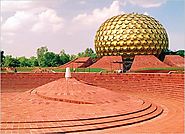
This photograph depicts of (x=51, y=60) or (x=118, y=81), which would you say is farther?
(x=51, y=60)

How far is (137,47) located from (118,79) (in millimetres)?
12183

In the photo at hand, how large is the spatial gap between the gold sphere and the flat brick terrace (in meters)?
12.6

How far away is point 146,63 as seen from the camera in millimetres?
26984

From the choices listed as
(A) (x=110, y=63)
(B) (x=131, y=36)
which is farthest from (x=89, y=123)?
(B) (x=131, y=36)

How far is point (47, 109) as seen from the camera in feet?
32.0

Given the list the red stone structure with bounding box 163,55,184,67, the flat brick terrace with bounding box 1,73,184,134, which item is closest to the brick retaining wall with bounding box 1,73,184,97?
the flat brick terrace with bounding box 1,73,184,134

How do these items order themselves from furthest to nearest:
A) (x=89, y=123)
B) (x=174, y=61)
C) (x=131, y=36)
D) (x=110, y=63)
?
(x=174, y=61) → (x=131, y=36) → (x=110, y=63) → (x=89, y=123)

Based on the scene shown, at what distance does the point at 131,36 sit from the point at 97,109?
64.2ft

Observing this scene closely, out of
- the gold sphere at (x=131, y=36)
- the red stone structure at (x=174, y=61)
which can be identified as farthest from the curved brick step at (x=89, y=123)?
the red stone structure at (x=174, y=61)

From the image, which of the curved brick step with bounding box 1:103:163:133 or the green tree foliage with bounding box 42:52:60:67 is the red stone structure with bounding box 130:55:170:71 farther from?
the green tree foliage with bounding box 42:52:60:67

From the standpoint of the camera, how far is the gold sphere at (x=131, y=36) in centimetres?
2884

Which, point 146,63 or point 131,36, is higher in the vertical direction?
point 131,36

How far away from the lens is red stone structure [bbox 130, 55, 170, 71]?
26459 millimetres

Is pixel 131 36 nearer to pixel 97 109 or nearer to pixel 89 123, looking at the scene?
pixel 97 109
